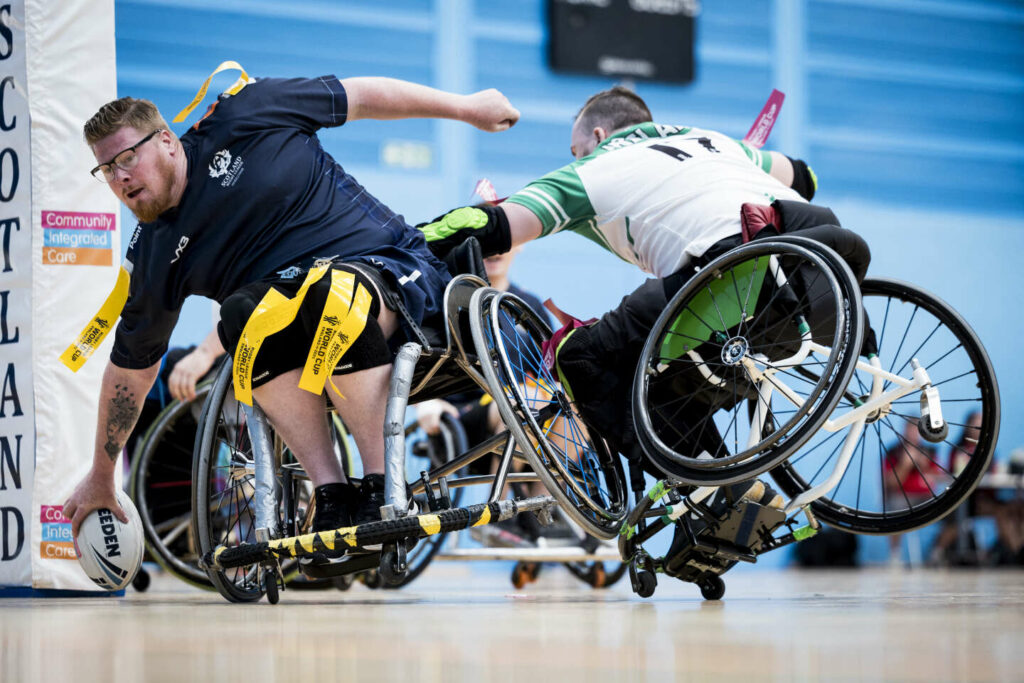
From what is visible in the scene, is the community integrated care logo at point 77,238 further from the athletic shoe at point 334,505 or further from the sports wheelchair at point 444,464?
the athletic shoe at point 334,505

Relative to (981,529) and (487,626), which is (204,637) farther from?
(981,529)

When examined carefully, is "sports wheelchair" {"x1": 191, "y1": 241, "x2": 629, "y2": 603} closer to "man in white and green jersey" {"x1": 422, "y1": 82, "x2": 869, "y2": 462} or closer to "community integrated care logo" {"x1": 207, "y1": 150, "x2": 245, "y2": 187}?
"man in white and green jersey" {"x1": 422, "y1": 82, "x2": 869, "y2": 462}

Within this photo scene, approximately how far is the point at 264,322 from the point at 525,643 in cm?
98

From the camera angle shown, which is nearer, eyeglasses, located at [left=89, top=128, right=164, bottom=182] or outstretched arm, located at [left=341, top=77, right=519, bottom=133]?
eyeglasses, located at [left=89, top=128, right=164, bottom=182]

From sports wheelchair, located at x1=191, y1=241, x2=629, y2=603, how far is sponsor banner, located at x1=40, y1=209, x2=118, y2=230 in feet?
2.24

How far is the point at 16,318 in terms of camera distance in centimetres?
319

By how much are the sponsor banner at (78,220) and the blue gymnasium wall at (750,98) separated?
3.75 meters

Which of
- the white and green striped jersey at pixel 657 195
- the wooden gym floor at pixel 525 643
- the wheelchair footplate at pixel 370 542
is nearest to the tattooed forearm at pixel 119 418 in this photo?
the wooden gym floor at pixel 525 643

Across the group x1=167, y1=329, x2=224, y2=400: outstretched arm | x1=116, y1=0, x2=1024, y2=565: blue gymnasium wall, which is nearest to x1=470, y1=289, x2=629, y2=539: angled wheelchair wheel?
x1=167, y1=329, x2=224, y2=400: outstretched arm

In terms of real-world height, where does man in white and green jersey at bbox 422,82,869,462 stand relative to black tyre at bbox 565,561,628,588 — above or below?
above

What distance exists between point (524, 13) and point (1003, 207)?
4.55 m

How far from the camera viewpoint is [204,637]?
1.73 meters

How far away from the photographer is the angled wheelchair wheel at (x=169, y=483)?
3387 mm

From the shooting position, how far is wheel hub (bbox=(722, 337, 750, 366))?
2346 mm
